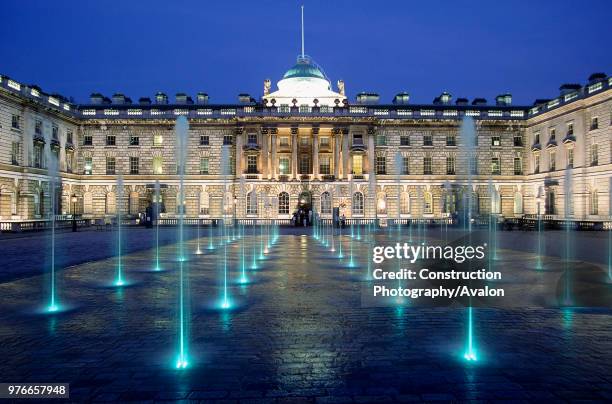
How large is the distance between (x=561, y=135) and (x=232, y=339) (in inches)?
2019

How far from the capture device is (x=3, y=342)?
22.6ft

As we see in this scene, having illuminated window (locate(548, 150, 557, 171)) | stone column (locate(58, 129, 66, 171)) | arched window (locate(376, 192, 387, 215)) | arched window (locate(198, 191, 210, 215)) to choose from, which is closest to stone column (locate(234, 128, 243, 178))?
arched window (locate(198, 191, 210, 215))

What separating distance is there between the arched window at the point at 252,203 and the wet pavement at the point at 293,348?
4254 cm

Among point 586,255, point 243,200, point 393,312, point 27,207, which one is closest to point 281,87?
point 243,200

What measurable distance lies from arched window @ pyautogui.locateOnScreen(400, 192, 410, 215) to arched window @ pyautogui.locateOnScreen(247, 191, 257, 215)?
18.6m

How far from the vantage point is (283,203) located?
54156 mm

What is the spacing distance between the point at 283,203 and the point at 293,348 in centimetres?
4771

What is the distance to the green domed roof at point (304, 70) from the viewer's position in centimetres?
6006

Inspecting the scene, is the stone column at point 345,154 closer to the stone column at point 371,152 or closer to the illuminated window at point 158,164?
the stone column at point 371,152

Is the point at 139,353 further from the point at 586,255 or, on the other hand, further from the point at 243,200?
the point at 243,200

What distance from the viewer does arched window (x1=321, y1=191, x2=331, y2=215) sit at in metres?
54.0

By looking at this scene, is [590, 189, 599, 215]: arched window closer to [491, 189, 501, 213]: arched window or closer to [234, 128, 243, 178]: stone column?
[491, 189, 501, 213]: arched window

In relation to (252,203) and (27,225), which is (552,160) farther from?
(27,225)

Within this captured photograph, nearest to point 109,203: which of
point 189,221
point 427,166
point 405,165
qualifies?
point 189,221
